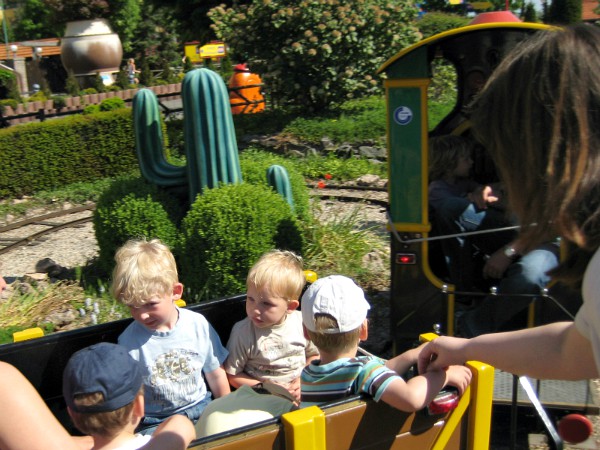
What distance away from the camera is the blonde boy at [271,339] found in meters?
2.95

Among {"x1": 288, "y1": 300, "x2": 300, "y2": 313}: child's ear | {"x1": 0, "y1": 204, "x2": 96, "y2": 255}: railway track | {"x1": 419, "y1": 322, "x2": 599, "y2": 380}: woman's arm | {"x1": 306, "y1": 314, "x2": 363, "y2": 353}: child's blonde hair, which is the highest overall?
{"x1": 419, "y1": 322, "x2": 599, "y2": 380}: woman's arm

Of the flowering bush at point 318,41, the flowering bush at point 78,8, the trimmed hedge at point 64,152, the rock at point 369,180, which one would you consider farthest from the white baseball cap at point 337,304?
the flowering bush at point 78,8

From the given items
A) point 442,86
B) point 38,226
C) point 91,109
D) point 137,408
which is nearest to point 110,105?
point 91,109

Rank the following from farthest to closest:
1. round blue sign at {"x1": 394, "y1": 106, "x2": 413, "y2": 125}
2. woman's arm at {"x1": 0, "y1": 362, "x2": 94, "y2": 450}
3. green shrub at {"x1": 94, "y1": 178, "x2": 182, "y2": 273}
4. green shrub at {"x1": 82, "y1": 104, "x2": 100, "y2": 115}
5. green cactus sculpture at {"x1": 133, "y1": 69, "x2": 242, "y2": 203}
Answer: green shrub at {"x1": 82, "y1": 104, "x2": 100, "y2": 115} → green shrub at {"x1": 94, "y1": 178, "x2": 182, "y2": 273} → green cactus sculpture at {"x1": 133, "y1": 69, "x2": 242, "y2": 203} → round blue sign at {"x1": 394, "y1": 106, "x2": 413, "y2": 125} → woman's arm at {"x1": 0, "y1": 362, "x2": 94, "y2": 450}

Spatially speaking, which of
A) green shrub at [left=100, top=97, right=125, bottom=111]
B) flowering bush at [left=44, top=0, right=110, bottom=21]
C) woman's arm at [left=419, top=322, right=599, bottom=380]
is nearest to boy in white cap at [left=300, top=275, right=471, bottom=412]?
woman's arm at [left=419, top=322, right=599, bottom=380]

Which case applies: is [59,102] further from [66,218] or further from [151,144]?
[151,144]

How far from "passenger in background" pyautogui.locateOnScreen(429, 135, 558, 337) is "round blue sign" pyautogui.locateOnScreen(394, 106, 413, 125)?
59 centimetres

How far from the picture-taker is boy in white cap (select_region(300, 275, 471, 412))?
219cm

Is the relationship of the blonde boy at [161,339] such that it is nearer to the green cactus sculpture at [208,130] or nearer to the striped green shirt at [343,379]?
the striped green shirt at [343,379]

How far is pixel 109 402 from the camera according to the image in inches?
76.5

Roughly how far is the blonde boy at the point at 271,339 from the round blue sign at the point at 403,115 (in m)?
1.30

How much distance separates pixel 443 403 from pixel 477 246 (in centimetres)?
231

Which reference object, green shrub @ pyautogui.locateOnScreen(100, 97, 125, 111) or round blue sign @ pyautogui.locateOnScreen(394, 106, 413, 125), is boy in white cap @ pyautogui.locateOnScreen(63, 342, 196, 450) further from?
green shrub @ pyautogui.locateOnScreen(100, 97, 125, 111)

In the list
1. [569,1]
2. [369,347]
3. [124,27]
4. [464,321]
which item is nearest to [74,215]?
[369,347]
